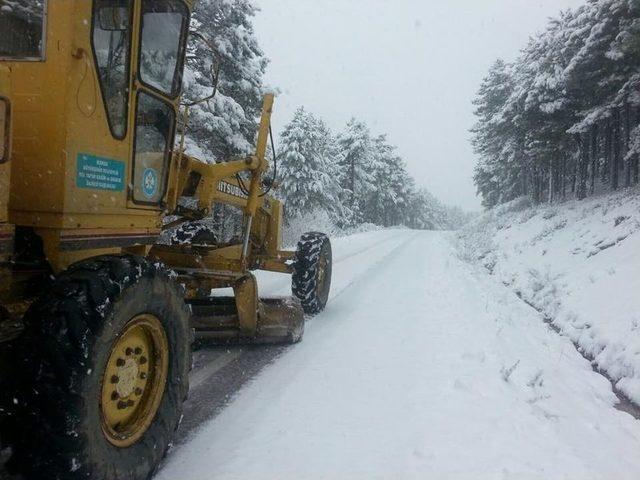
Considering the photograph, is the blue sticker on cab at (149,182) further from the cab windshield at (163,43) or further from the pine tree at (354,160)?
the pine tree at (354,160)

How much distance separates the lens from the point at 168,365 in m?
3.23

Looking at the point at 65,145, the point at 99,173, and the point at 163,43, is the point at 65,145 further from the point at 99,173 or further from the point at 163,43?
the point at 163,43

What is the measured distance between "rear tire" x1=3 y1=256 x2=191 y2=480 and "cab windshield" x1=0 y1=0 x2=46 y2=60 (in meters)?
1.34

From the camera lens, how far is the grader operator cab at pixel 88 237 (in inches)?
95.8

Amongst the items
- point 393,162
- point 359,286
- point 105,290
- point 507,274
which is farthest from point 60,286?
point 393,162

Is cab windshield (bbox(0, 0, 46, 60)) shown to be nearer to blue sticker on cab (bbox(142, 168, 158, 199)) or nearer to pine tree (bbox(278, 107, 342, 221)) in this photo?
blue sticker on cab (bbox(142, 168, 158, 199))

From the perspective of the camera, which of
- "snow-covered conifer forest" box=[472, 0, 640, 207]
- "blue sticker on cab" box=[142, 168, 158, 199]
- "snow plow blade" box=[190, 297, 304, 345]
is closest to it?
"blue sticker on cab" box=[142, 168, 158, 199]

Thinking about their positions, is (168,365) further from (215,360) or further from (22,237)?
(215,360)

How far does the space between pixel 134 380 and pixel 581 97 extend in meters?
22.6

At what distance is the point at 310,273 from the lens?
761cm

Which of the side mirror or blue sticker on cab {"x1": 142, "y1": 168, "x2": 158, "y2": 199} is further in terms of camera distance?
blue sticker on cab {"x1": 142, "y1": 168, "x2": 158, "y2": 199}

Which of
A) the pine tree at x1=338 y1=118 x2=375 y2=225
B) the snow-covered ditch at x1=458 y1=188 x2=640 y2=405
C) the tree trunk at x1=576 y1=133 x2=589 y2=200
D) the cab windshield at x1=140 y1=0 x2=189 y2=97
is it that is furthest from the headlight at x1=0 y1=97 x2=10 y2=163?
the pine tree at x1=338 y1=118 x2=375 y2=225

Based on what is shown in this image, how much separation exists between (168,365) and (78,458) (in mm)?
883

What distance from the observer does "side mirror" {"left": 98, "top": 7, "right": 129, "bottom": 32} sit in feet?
10.5
